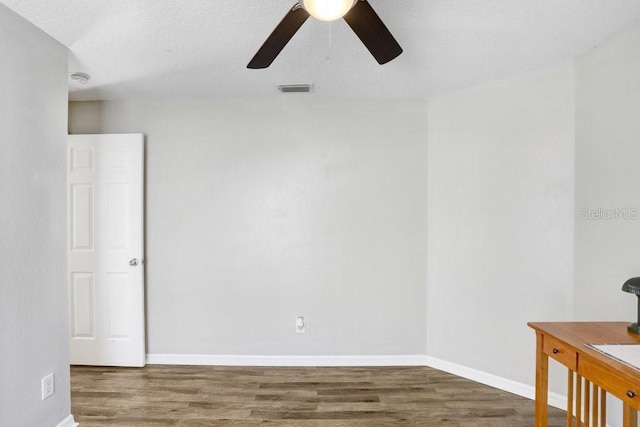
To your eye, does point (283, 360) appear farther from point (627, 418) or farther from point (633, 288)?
point (633, 288)

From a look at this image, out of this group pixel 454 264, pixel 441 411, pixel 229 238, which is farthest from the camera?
pixel 229 238

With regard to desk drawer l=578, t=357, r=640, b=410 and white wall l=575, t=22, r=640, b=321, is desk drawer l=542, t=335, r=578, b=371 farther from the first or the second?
white wall l=575, t=22, r=640, b=321

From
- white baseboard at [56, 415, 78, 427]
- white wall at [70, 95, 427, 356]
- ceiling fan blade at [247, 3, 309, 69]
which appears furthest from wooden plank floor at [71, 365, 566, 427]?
ceiling fan blade at [247, 3, 309, 69]

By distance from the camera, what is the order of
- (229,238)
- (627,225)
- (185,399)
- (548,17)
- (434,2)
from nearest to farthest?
(434,2), (548,17), (627,225), (185,399), (229,238)

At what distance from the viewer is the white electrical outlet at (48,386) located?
1.87 m

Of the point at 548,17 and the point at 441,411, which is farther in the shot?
the point at 441,411

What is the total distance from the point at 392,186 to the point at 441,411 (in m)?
1.76

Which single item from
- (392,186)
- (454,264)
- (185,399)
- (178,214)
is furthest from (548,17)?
(185,399)

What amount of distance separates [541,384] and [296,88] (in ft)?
8.41

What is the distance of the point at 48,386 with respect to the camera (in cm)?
190

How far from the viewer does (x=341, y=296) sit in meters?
2.93

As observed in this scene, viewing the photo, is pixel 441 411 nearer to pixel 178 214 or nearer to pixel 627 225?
pixel 627 225

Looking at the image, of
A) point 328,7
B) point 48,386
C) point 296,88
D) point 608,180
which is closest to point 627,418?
point 608,180

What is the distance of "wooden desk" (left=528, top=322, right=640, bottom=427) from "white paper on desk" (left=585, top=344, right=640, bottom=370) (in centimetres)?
3
